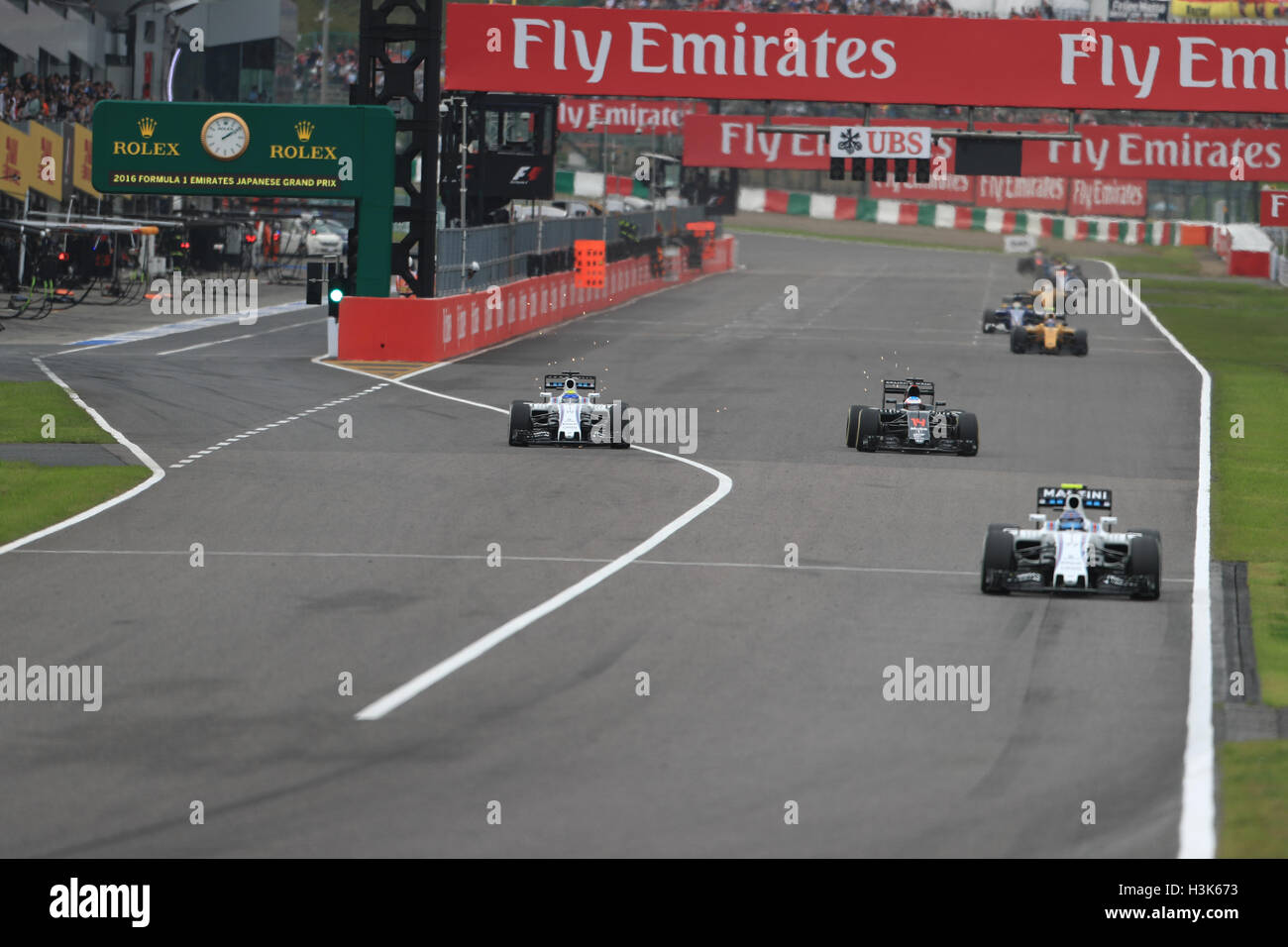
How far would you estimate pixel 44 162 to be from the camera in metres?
52.8

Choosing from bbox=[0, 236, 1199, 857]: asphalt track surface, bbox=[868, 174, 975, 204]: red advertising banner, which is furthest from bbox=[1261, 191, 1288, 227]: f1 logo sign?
bbox=[868, 174, 975, 204]: red advertising banner

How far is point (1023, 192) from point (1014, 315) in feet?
165

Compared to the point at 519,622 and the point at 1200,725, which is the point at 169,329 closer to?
the point at 519,622

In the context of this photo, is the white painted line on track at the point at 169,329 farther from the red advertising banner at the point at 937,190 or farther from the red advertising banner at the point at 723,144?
the red advertising banner at the point at 937,190

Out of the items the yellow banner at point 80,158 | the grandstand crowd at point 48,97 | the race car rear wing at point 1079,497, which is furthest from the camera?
the yellow banner at point 80,158

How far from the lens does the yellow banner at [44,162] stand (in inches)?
2046

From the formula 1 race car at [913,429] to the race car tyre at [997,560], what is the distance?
941 cm

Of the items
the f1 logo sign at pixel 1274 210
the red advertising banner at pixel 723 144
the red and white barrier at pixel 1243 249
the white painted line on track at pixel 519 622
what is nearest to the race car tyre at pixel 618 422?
the white painted line on track at pixel 519 622

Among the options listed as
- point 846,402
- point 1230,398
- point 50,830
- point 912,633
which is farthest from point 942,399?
point 50,830

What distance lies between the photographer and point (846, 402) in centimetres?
3148

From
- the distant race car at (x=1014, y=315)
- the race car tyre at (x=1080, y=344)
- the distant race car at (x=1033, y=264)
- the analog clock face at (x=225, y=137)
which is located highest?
the analog clock face at (x=225, y=137)

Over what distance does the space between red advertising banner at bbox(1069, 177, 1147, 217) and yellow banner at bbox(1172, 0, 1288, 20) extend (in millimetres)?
11899

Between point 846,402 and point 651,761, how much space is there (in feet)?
70.3

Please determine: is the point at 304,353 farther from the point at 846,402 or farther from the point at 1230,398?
the point at 1230,398
